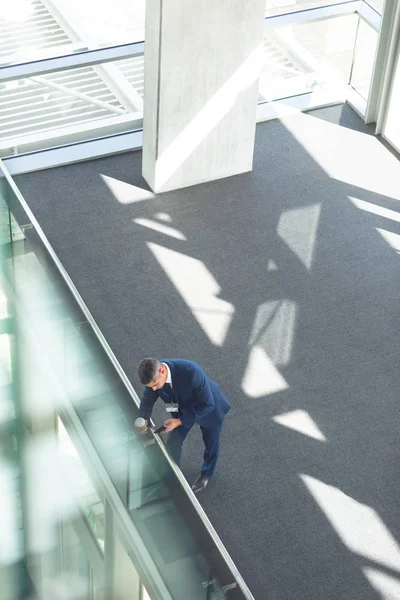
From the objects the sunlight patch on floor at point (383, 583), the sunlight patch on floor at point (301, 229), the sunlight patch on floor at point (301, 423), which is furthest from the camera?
the sunlight patch on floor at point (301, 229)

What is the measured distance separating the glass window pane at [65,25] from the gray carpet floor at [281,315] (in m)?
1.34

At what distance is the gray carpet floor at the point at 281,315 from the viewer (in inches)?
296

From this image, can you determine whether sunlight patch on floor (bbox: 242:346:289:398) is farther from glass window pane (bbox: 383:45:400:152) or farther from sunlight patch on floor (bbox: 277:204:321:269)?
glass window pane (bbox: 383:45:400:152)

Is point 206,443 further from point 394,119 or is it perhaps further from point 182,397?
point 394,119

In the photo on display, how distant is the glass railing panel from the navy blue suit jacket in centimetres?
16

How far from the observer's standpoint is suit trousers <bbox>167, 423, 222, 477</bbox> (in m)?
7.27

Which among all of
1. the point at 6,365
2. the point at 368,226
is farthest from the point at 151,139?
the point at 6,365

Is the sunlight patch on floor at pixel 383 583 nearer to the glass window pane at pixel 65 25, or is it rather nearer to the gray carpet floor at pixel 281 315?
the gray carpet floor at pixel 281 315

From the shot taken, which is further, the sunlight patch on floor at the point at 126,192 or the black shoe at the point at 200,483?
the sunlight patch on floor at the point at 126,192

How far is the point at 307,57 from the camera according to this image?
11992 mm

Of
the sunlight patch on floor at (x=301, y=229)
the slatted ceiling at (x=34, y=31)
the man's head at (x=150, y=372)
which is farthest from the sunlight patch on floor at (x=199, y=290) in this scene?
the slatted ceiling at (x=34, y=31)

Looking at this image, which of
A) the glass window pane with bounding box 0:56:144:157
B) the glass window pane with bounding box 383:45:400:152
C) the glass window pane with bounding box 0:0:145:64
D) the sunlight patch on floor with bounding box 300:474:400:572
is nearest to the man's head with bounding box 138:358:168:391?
Result: the sunlight patch on floor with bounding box 300:474:400:572

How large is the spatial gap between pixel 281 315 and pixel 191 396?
2559 mm

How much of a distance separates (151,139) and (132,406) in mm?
4268
